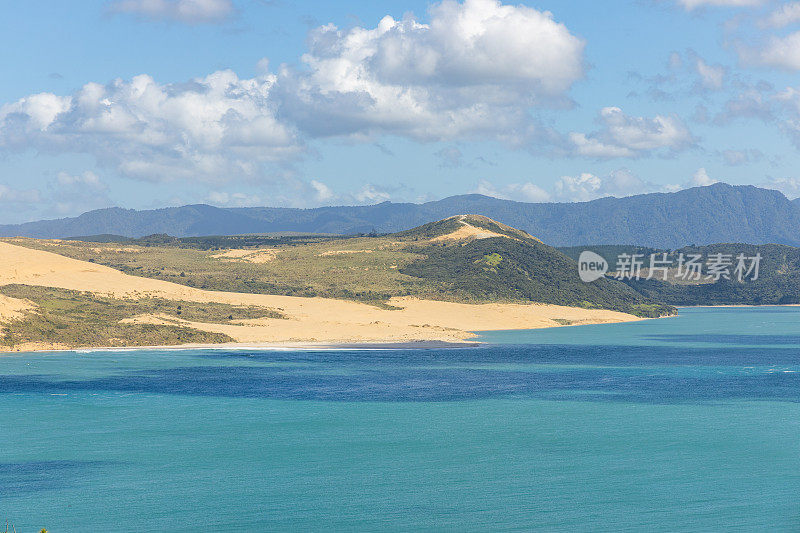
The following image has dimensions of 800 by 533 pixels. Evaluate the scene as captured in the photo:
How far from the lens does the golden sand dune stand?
140125 mm

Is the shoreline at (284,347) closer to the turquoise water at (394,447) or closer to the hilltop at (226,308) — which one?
the hilltop at (226,308)

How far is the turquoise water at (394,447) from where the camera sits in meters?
43.0

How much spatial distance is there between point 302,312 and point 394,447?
4093 inches

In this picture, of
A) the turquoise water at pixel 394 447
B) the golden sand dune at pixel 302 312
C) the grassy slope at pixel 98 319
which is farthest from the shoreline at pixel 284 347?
the turquoise water at pixel 394 447

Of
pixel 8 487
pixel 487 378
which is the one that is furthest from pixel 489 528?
pixel 487 378

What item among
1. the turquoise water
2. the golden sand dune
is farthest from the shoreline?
the turquoise water

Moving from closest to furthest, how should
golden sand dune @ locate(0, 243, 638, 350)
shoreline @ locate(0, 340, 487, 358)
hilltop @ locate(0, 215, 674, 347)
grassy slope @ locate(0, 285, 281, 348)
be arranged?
shoreline @ locate(0, 340, 487, 358), grassy slope @ locate(0, 285, 281, 348), hilltop @ locate(0, 215, 674, 347), golden sand dune @ locate(0, 243, 638, 350)

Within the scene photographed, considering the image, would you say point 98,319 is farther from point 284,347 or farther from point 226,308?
point 226,308

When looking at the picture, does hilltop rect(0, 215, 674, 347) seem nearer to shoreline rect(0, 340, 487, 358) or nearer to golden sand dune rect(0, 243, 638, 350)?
golden sand dune rect(0, 243, 638, 350)

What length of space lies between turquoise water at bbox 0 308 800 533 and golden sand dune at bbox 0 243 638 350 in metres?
35.9

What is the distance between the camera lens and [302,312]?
15988 cm

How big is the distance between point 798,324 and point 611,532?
17475cm

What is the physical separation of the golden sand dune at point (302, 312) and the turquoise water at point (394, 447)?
3588 cm

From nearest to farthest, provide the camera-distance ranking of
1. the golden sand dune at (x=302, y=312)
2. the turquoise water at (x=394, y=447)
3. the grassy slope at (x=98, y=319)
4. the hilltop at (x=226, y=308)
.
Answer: the turquoise water at (x=394, y=447) → the grassy slope at (x=98, y=319) → the hilltop at (x=226, y=308) → the golden sand dune at (x=302, y=312)
